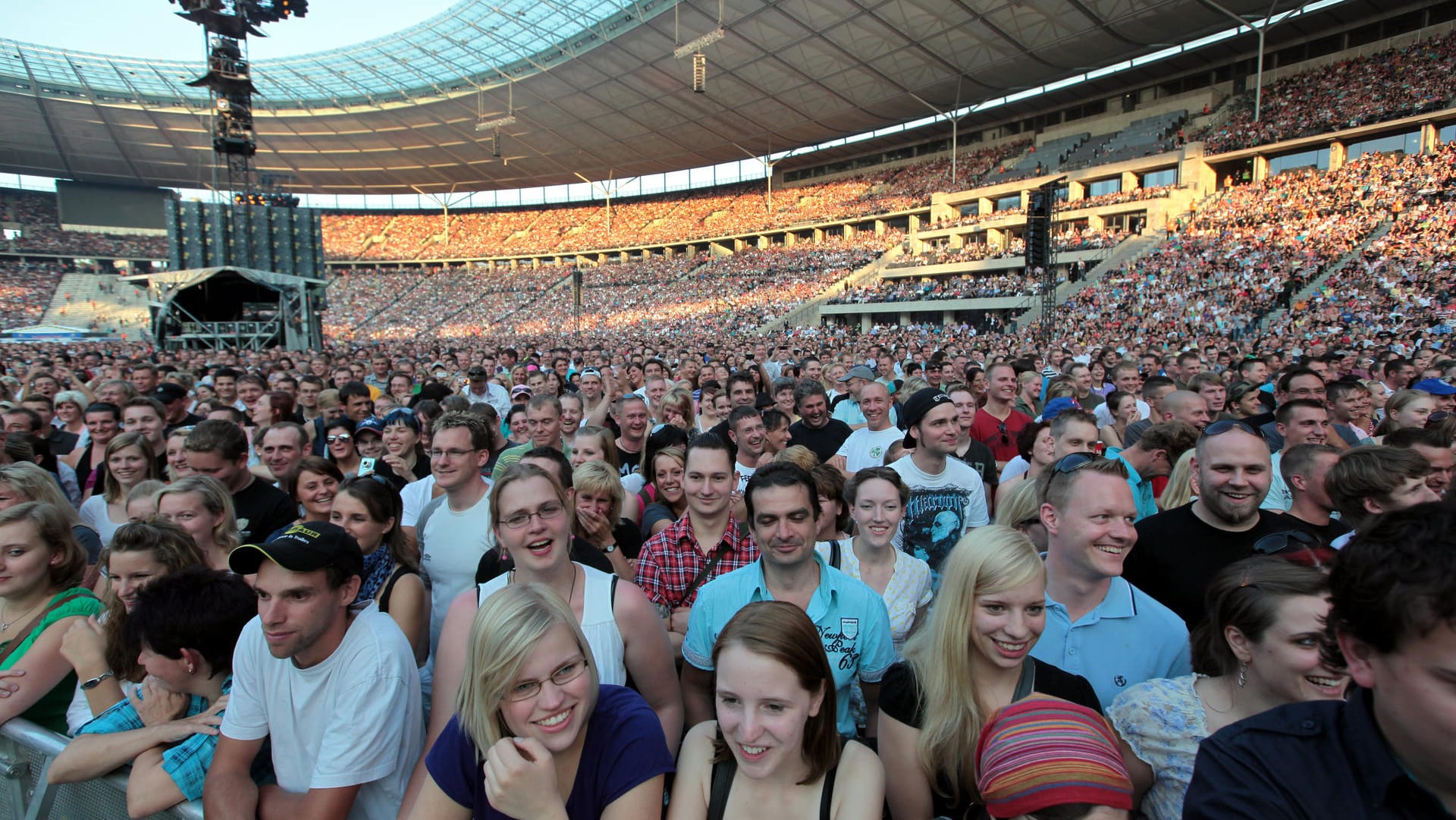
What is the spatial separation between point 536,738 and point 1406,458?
3.62m

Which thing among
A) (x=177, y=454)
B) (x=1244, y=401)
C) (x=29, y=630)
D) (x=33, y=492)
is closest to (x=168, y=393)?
(x=177, y=454)

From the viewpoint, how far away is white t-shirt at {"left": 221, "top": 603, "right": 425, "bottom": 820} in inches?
84.6

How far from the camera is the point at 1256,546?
8.64ft

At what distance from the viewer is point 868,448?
559 centimetres

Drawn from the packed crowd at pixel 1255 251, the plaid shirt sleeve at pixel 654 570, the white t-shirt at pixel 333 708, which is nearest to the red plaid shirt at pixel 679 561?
the plaid shirt sleeve at pixel 654 570

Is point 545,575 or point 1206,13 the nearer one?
point 545,575

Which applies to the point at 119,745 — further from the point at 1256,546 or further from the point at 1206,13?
the point at 1206,13

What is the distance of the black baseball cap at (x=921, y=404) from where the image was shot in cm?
421

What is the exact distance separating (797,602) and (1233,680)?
1.30 metres

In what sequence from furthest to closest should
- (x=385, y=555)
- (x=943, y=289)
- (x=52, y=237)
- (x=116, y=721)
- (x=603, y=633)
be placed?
(x=52, y=237) → (x=943, y=289) → (x=385, y=555) → (x=603, y=633) → (x=116, y=721)

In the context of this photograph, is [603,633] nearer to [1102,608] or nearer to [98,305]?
[1102,608]

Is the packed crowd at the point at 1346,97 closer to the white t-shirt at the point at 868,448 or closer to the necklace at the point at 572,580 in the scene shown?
the white t-shirt at the point at 868,448

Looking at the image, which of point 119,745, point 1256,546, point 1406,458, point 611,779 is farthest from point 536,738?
point 1406,458

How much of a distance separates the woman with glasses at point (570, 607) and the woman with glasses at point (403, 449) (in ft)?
10.3
